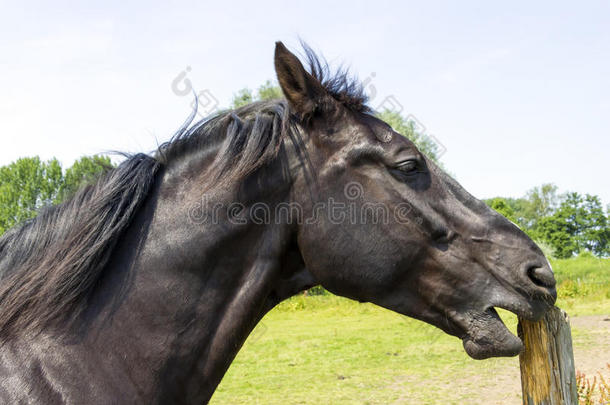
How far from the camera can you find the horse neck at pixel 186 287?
7.25 ft

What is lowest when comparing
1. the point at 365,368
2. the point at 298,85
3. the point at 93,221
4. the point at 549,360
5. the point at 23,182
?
the point at 365,368

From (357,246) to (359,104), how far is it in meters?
0.82

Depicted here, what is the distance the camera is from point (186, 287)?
7.49 feet

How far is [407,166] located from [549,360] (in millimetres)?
1336

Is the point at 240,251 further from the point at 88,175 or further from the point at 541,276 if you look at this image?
the point at 541,276

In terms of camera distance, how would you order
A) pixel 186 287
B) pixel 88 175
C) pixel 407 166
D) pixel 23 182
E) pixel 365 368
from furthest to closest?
pixel 23 182 < pixel 365 368 < pixel 88 175 < pixel 407 166 < pixel 186 287

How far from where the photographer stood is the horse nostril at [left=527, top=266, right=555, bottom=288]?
7.92 feet

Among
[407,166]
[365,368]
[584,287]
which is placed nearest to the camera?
[407,166]

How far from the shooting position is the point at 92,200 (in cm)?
240

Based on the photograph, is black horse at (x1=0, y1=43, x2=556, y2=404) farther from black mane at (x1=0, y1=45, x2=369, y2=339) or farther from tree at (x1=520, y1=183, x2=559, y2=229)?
tree at (x1=520, y1=183, x2=559, y2=229)

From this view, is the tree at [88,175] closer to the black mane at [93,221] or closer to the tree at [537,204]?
the black mane at [93,221]

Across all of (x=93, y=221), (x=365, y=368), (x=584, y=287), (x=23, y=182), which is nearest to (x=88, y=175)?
(x=93, y=221)

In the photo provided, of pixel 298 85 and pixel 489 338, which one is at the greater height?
pixel 298 85

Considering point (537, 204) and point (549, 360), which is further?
point (537, 204)
